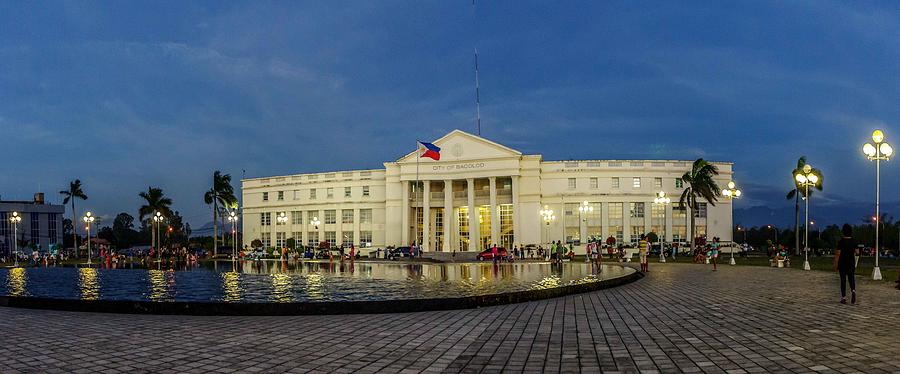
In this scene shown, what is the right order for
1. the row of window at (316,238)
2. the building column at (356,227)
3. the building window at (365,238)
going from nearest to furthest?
the building window at (365,238) → the row of window at (316,238) → the building column at (356,227)

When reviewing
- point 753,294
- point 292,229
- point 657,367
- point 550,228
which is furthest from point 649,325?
point 292,229

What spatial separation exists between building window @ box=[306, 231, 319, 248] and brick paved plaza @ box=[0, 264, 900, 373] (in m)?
74.2

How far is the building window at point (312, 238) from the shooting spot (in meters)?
85.5

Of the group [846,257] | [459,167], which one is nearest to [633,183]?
[459,167]

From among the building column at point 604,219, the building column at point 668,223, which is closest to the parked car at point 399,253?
the building column at point 604,219

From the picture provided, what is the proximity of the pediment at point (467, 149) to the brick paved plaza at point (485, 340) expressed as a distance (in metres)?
61.4

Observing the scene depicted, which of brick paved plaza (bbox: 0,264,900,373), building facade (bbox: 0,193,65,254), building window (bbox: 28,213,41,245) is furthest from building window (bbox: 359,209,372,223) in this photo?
brick paved plaza (bbox: 0,264,900,373)

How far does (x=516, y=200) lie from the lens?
7206 centimetres

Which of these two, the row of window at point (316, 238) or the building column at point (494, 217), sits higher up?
the building column at point (494, 217)

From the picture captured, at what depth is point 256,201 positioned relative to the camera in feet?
301

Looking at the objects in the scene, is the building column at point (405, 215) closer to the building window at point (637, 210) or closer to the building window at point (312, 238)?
the building window at point (312, 238)

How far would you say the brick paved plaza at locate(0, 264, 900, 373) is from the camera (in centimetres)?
646

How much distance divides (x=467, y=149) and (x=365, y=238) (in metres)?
19.6

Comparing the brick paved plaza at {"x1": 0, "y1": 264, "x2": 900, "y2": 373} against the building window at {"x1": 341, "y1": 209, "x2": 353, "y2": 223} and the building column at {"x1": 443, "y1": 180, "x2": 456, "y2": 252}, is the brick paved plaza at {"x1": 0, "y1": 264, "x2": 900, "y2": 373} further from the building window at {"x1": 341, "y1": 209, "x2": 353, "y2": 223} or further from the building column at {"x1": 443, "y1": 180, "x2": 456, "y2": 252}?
the building window at {"x1": 341, "y1": 209, "x2": 353, "y2": 223}
